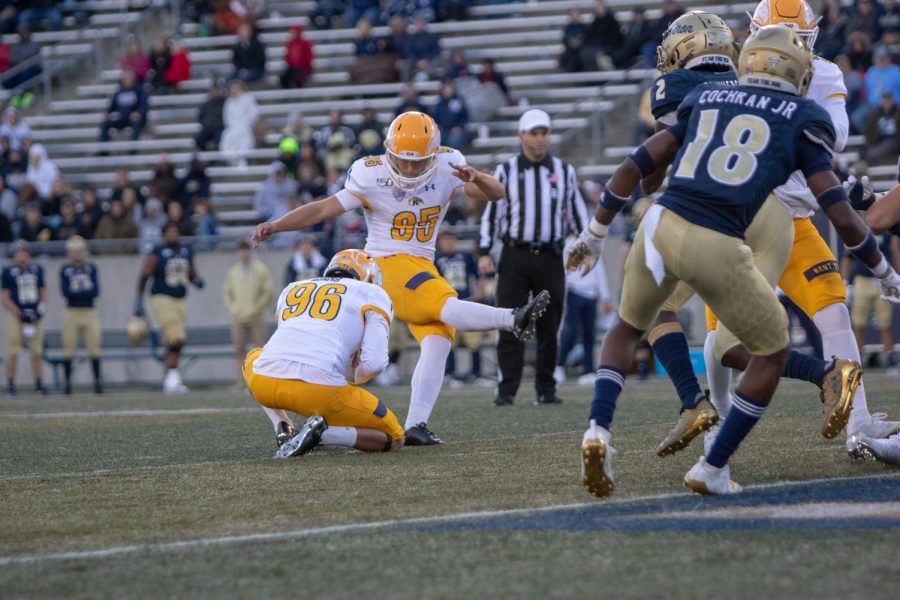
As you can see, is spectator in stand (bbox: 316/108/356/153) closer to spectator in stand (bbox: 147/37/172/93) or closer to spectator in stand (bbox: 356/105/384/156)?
spectator in stand (bbox: 356/105/384/156)

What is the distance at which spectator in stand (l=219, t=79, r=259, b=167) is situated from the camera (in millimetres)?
19188

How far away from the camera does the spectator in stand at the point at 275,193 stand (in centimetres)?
1744

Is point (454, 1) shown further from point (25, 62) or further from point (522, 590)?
point (522, 590)

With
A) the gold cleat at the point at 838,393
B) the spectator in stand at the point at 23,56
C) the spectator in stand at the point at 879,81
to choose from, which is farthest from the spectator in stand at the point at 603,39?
the gold cleat at the point at 838,393

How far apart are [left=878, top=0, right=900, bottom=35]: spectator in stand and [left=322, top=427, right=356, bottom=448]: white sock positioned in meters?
11.5

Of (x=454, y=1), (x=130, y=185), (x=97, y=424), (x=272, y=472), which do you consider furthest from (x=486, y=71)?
(x=272, y=472)

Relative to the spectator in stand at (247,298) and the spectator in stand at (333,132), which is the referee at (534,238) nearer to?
the spectator in stand at (247,298)

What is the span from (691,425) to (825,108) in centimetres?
143

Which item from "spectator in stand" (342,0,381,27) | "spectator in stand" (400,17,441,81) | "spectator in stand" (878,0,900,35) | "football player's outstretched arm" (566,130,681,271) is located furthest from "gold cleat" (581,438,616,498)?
"spectator in stand" (342,0,381,27)

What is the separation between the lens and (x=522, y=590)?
3244 millimetres

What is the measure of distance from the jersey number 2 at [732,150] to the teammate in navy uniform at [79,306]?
11857 millimetres

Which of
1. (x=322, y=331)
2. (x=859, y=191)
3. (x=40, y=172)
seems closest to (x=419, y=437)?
(x=322, y=331)

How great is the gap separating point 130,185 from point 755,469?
1420 cm

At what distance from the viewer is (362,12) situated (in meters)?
20.5
